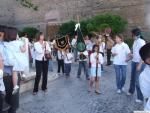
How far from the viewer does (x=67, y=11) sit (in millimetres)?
43156

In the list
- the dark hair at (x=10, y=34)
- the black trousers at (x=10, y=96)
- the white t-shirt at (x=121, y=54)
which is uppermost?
the dark hair at (x=10, y=34)

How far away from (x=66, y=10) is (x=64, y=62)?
27.8 m

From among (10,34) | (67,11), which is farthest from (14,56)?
(67,11)

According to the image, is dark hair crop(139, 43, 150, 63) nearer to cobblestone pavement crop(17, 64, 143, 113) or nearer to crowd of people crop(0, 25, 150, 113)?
crowd of people crop(0, 25, 150, 113)

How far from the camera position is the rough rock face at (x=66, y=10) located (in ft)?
128

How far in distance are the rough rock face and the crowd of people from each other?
2287 cm

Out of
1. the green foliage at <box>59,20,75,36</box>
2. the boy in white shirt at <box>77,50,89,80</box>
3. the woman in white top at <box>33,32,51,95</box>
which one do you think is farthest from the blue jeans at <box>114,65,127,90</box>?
the green foliage at <box>59,20,75,36</box>

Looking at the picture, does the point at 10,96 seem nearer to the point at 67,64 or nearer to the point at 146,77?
the point at 146,77

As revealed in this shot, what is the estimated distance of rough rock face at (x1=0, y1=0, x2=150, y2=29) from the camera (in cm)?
3888

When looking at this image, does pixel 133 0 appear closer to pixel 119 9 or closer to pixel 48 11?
pixel 119 9

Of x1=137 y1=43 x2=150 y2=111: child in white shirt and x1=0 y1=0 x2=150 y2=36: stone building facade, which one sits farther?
x1=0 y1=0 x2=150 y2=36: stone building facade

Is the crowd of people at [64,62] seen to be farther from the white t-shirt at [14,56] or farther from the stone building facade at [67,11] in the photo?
the stone building facade at [67,11]

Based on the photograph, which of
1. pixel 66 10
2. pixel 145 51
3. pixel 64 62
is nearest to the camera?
pixel 145 51

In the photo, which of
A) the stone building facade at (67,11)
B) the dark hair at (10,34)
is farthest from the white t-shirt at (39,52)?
the stone building facade at (67,11)
